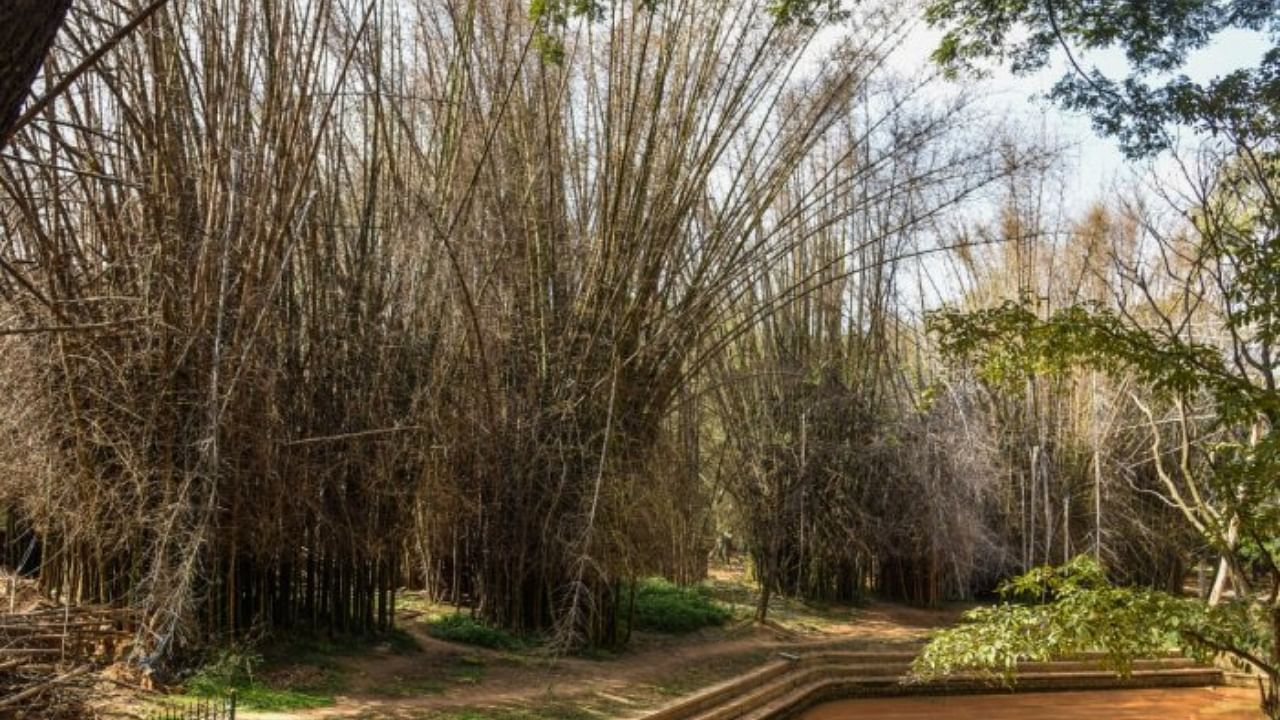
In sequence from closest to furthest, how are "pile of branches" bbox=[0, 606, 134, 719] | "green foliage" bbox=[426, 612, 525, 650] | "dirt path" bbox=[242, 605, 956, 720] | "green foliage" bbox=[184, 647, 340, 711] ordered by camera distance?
1. "pile of branches" bbox=[0, 606, 134, 719]
2. "green foliage" bbox=[184, 647, 340, 711]
3. "dirt path" bbox=[242, 605, 956, 720]
4. "green foliage" bbox=[426, 612, 525, 650]

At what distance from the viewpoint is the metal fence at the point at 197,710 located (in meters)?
4.21

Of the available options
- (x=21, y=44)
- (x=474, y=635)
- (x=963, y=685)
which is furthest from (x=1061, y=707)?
(x=21, y=44)

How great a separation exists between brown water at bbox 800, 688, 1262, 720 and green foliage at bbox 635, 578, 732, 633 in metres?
1.34

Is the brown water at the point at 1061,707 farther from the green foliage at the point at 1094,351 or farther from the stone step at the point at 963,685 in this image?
the green foliage at the point at 1094,351

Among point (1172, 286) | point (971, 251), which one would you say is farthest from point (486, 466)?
point (1172, 286)

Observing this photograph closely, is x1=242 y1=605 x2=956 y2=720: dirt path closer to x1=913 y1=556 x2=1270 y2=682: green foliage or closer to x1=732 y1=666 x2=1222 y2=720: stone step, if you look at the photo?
x1=732 y1=666 x2=1222 y2=720: stone step

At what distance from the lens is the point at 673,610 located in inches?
354

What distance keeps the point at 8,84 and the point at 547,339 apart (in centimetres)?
604

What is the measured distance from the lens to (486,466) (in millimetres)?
7504

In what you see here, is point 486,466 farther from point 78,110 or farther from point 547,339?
point 78,110

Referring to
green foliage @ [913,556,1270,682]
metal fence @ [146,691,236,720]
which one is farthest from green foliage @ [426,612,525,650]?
green foliage @ [913,556,1270,682]

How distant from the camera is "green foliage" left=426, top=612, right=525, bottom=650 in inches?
293

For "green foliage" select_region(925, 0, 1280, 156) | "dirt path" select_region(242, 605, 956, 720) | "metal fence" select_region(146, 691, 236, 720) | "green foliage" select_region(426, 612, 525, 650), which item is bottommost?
"dirt path" select_region(242, 605, 956, 720)

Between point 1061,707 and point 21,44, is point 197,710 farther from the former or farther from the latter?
point 1061,707
